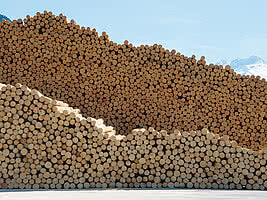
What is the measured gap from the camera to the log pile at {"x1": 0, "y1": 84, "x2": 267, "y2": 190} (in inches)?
322

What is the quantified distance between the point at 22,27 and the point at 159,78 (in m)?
4.37

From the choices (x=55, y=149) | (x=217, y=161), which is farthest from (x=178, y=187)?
(x=55, y=149)

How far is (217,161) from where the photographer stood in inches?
321

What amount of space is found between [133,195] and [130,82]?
5.97 metres

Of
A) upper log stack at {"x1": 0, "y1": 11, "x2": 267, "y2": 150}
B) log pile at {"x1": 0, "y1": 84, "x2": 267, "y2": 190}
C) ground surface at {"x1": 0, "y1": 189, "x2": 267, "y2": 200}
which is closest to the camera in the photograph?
ground surface at {"x1": 0, "y1": 189, "x2": 267, "y2": 200}

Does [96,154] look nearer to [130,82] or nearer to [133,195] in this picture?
[133,195]

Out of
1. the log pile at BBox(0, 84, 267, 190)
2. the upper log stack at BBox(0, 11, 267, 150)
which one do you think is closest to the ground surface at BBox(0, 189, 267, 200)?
the log pile at BBox(0, 84, 267, 190)

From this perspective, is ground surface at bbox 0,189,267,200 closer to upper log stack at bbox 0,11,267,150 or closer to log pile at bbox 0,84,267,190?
log pile at bbox 0,84,267,190

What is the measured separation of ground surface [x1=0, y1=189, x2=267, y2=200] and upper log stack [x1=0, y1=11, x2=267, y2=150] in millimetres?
4861

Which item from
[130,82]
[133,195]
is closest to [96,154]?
[133,195]

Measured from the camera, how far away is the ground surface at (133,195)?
6832mm

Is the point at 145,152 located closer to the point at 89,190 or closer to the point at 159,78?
the point at 89,190

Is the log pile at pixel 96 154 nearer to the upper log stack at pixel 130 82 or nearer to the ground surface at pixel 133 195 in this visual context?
the ground surface at pixel 133 195

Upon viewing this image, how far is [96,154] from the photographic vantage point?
8320 millimetres
